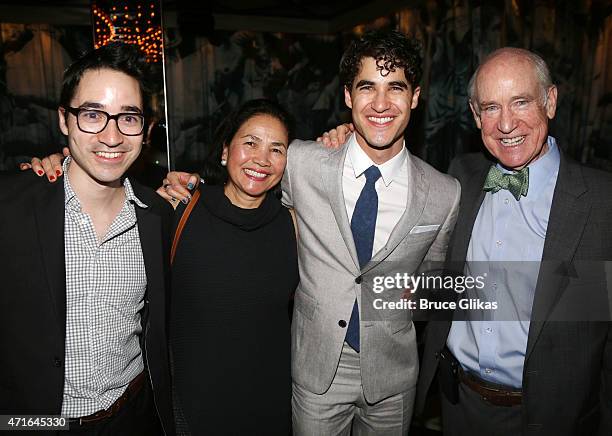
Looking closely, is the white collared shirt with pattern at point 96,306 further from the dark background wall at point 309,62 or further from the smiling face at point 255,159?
the dark background wall at point 309,62

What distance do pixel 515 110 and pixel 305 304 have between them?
130cm

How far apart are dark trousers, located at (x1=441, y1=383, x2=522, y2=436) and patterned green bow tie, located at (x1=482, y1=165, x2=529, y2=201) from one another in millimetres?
958

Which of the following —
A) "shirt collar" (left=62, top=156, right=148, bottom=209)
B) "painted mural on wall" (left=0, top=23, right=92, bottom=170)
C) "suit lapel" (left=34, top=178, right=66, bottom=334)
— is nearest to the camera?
"suit lapel" (left=34, top=178, right=66, bottom=334)

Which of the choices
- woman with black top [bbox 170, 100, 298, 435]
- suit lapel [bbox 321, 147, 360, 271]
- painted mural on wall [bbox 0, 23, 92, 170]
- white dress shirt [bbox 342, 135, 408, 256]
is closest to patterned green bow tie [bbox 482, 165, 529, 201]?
white dress shirt [bbox 342, 135, 408, 256]

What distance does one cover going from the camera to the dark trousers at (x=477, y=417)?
78.7 inches

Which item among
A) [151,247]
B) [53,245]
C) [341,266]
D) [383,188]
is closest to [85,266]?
[53,245]

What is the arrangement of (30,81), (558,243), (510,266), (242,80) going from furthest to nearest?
(242,80), (30,81), (510,266), (558,243)

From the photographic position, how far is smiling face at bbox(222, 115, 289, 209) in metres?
2.15

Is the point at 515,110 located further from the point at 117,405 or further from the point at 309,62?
the point at 309,62

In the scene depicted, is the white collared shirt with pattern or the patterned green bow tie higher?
the patterned green bow tie

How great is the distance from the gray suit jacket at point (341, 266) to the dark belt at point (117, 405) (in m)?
0.72

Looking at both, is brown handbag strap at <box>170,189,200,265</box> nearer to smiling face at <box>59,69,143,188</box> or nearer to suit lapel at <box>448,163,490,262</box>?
smiling face at <box>59,69,143,188</box>

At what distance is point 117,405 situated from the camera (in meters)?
1.80

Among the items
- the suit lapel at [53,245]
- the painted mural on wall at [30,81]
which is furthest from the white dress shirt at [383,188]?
the painted mural on wall at [30,81]
